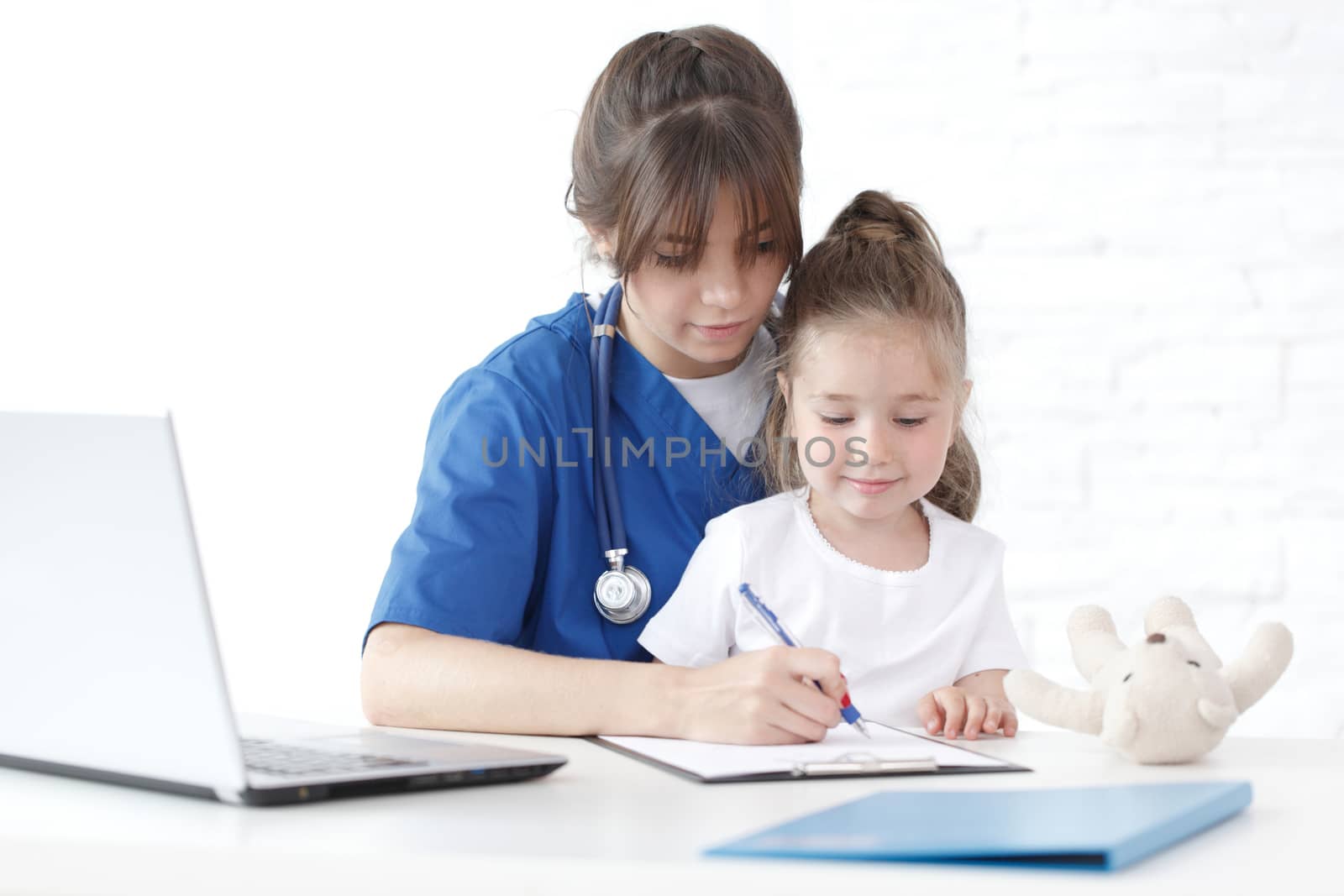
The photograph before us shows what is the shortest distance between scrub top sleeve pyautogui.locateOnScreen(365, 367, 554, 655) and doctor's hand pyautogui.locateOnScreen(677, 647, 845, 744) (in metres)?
0.32

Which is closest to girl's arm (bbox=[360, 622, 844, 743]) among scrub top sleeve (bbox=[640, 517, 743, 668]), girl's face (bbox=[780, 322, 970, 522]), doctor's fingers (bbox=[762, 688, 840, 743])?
doctor's fingers (bbox=[762, 688, 840, 743])

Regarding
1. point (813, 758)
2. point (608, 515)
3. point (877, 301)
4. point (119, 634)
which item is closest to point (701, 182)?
point (877, 301)

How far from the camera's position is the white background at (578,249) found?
Result: 207 centimetres

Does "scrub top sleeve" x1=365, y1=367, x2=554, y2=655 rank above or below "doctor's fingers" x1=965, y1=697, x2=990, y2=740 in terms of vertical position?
above

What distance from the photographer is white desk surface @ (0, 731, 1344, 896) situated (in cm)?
56

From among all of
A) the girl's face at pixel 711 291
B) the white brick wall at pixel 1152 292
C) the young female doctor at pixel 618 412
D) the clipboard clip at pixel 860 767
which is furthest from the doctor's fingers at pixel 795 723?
the white brick wall at pixel 1152 292

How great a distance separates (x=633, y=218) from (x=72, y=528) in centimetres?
69

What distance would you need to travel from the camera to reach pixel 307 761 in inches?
30.7

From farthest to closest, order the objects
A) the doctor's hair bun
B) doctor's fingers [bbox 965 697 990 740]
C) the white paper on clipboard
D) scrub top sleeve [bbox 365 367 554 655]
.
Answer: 1. the doctor's hair bun
2. scrub top sleeve [bbox 365 367 554 655]
3. doctor's fingers [bbox 965 697 990 740]
4. the white paper on clipboard

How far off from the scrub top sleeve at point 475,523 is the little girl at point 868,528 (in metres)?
0.14

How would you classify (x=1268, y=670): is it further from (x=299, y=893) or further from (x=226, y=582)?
(x=226, y=582)

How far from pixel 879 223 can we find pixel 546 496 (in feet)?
1.45

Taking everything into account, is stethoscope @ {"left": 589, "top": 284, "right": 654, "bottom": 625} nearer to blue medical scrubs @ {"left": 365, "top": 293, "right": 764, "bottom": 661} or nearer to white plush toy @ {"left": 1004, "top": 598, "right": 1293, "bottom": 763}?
blue medical scrubs @ {"left": 365, "top": 293, "right": 764, "bottom": 661}

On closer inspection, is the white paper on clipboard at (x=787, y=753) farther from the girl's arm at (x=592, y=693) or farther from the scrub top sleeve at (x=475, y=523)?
the scrub top sleeve at (x=475, y=523)
